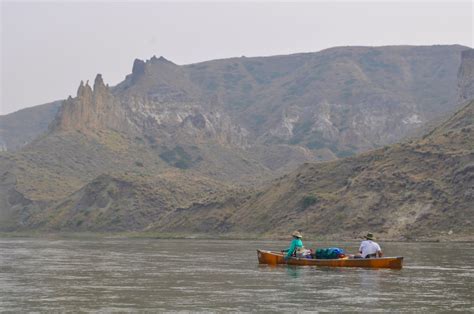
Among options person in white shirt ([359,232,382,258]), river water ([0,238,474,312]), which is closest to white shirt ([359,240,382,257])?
person in white shirt ([359,232,382,258])

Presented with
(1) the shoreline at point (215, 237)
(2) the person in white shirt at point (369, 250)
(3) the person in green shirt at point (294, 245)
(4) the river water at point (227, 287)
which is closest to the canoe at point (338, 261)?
(3) the person in green shirt at point (294, 245)

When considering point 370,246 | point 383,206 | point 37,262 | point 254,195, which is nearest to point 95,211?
point 254,195

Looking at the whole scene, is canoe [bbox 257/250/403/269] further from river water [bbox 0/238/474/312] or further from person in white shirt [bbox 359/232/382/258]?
person in white shirt [bbox 359/232/382/258]

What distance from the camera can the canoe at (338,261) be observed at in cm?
4869

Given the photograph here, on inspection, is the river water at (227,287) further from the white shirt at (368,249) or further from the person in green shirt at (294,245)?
the person in green shirt at (294,245)

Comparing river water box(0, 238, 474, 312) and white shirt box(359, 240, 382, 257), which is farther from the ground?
white shirt box(359, 240, 382, 257)

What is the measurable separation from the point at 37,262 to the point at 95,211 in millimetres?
99117

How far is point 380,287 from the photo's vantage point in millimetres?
39031

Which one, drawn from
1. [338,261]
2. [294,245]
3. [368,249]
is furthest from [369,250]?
[294,245]

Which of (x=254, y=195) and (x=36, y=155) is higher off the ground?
(x=36, y=155)

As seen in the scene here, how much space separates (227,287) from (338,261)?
13.2 metres

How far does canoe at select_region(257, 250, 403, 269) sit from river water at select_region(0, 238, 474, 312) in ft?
1.80

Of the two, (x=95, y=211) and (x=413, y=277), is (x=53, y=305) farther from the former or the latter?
(x=95, y=211)

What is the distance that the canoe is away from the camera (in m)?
48.7
